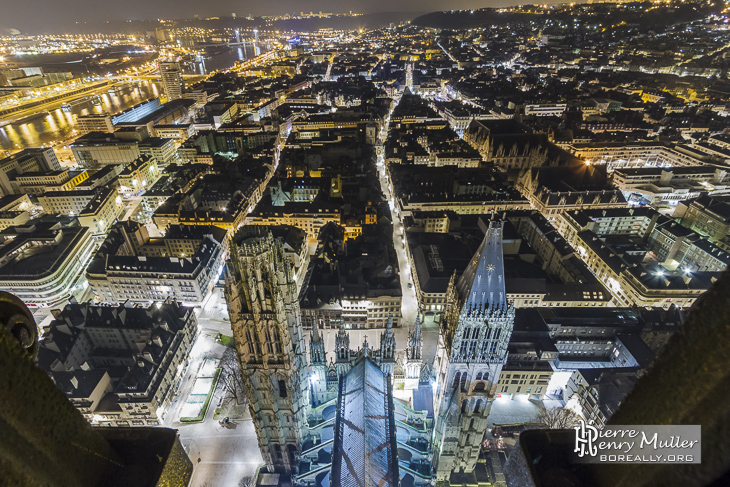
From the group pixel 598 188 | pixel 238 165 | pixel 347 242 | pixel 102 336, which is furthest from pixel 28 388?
pixel 238 165

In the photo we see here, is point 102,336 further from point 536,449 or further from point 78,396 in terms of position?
point 536,449

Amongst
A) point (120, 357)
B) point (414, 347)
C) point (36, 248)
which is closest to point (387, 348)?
point (414, 347)

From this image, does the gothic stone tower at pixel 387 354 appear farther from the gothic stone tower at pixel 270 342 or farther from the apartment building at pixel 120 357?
the apartment building at pixel 120 357

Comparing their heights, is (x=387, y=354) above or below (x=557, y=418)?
above

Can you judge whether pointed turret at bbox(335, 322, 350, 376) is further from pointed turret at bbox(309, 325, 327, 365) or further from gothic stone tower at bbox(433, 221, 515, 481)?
gothic stone tower at bbox(433, 221, 515, 481)

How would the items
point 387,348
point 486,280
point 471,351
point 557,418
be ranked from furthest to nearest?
1. point 557,418
2. point 387,348
3. point 471,351
4. point 486,280

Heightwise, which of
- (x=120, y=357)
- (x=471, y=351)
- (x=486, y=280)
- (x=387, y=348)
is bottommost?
(x=120, y=357)

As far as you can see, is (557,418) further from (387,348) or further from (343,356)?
(343,356)

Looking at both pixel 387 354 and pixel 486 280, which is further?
pixel 387 354
